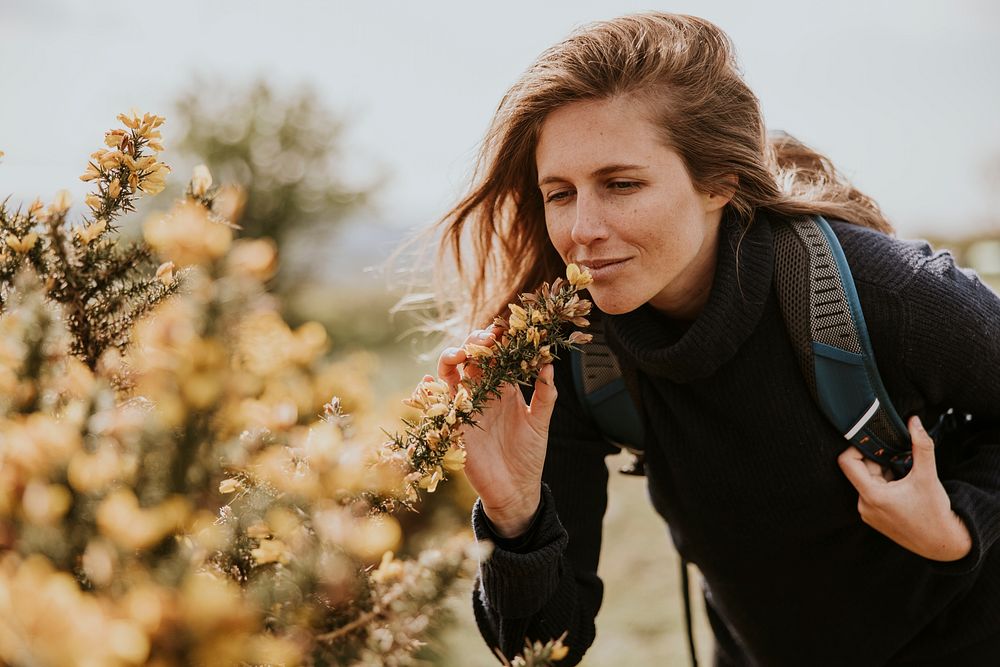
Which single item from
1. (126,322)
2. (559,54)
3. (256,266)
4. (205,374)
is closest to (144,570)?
(205,374)

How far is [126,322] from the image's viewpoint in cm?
118

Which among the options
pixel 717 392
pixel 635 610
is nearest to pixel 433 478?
pixel 717 392

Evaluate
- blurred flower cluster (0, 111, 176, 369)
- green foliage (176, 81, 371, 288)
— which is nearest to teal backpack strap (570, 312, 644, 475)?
blurred flower cluster (0, 111, 176, 369)

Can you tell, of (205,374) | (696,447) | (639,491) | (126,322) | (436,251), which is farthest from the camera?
(639,491)

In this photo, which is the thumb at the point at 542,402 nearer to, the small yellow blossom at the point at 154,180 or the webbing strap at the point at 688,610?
the small yellow blossom at the point at 154,180

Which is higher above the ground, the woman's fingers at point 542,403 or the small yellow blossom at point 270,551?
the woman's fingers at point 542,403

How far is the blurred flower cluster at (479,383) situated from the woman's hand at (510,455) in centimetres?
38

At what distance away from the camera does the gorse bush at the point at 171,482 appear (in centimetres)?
69

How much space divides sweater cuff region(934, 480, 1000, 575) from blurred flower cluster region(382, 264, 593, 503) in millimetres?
1115

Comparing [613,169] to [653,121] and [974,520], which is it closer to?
[653,121]

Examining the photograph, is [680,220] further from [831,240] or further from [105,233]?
[105,233]

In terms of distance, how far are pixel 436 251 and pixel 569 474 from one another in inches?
32.6

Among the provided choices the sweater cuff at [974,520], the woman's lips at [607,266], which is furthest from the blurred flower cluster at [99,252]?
the sweater cuff at [974,520]

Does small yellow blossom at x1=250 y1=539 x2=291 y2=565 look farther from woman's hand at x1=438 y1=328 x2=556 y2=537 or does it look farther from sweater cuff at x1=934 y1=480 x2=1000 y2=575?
sweater cuff at x1=934 y1=480 x2=1000 y2=575
